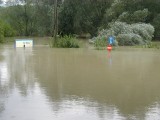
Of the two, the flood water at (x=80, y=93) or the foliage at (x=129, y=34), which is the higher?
the foliage at (x=129, y=34)

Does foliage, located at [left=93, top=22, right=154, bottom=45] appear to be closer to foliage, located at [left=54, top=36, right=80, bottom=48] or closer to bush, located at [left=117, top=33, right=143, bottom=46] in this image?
bush, located at [left=117, top=33, right=143, bottom=46]

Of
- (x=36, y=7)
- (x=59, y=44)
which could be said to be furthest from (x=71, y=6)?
(x=59, y=44)

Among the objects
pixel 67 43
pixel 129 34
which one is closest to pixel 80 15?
pixel 129 34

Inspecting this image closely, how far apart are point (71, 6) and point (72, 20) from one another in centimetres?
195

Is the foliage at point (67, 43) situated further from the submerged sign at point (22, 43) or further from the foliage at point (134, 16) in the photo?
the foliage at point (134, 16)

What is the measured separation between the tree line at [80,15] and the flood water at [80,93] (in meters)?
27.6

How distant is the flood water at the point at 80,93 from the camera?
26.0 feet

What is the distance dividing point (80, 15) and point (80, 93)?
41.0m

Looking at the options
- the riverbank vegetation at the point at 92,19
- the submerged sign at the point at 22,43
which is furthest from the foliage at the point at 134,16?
the submerged sign at the point at 22,43

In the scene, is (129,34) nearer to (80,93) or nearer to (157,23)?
(157,23)

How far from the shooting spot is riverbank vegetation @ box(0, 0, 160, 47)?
34.3 metres

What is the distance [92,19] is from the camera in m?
51.1

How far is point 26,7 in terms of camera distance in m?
66.9

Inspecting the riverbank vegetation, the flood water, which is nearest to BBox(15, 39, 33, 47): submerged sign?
the riverbank vegetation
